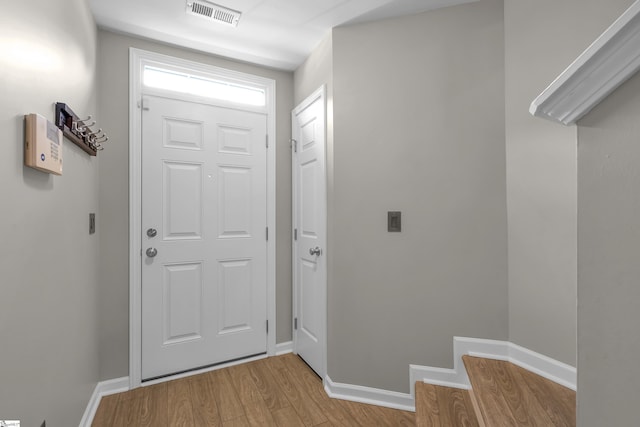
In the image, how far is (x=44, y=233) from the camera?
122cm

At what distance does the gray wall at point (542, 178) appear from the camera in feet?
4.90

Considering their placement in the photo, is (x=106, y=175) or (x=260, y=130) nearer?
(x=106, y=175)

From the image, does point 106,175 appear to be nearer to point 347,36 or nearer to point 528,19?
point 347,36

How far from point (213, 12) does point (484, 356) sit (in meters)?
2.69

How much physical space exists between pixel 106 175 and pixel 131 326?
42.0 inches

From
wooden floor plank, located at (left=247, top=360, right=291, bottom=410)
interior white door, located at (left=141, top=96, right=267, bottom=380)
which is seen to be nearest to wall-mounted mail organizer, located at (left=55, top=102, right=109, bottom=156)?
interior white door, located at (left=141, top=96, right=267, bottom=380)

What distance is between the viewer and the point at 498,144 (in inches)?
71.0

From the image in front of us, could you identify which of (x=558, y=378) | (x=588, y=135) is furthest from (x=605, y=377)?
(x=558, y=378)

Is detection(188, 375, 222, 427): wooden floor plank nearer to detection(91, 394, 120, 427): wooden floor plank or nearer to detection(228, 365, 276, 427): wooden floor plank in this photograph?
detection(228, 365, 276, 427): wooden floor plank

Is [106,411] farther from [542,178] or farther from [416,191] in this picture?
[542,178]

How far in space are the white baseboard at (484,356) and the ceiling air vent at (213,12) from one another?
248cm

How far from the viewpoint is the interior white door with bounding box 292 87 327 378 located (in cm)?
224

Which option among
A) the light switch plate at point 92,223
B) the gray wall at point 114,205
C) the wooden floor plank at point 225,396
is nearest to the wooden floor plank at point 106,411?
the gray wall at point 114,205

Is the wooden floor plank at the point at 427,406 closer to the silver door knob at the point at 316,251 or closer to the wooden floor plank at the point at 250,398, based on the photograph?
the wooden floor plank at the point at 250,398
